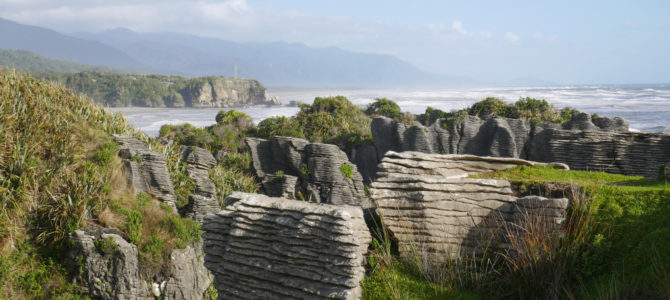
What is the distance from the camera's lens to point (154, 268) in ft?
35.9

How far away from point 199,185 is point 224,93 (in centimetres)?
9443

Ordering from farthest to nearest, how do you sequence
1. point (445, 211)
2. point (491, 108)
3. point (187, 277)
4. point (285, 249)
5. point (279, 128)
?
point (279, 128), point (491, 108), point (187, 277), point (445, 211), point (285, 249)

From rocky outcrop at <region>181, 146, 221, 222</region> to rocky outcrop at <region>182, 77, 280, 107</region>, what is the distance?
83.5 meters

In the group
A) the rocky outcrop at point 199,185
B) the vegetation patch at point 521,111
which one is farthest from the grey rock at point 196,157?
the vegetation patch at point 521,111

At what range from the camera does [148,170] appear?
13164mm

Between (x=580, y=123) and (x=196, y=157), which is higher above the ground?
(x=580, y=123)

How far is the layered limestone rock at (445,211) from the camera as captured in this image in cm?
548

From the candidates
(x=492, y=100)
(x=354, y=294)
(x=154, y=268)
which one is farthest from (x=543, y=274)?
(x=492, y=100)

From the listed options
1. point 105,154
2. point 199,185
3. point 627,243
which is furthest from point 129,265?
point 627,243

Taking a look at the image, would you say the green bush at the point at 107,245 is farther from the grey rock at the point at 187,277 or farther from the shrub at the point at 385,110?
the shrub at the point at 385,110

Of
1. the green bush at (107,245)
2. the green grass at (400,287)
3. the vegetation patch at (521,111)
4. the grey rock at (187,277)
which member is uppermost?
the vegetation patch at (521,111)

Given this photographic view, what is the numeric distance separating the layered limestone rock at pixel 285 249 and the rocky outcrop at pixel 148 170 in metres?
7.63

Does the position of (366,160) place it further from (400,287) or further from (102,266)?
(400,287)

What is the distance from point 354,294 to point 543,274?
196cm
